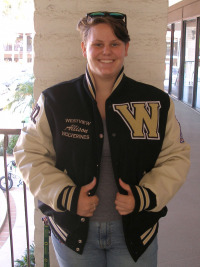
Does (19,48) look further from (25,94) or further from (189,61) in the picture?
(25,94)

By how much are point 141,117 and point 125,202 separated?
1.22 ft

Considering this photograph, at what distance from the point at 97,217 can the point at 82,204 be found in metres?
0.11

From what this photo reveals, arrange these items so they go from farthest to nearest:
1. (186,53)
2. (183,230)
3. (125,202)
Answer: (186,53) < (183,230) < (125,202)

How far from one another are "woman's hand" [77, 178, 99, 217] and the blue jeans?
0.28 ft

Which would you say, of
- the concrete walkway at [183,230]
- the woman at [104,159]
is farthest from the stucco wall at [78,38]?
the concrete walkway at [183,230]

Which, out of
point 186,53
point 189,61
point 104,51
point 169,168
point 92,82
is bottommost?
point 169,168

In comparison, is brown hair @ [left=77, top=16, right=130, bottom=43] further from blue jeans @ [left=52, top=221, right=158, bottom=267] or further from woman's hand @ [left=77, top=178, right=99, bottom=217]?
blue jeans @ [left=52, top=221, right=158, bottom=267]

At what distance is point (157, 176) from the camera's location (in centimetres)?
135

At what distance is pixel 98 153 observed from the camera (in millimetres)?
1335

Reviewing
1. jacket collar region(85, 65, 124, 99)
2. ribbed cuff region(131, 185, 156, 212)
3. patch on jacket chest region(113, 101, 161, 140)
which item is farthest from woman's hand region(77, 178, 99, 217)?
jacket collar region(85, 65, 124, 99)

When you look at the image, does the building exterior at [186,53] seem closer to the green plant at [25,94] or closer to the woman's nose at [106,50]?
the green plant at [25,94]

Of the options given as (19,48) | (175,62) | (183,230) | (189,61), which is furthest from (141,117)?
(19,48)

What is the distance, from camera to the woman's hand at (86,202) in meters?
1.28

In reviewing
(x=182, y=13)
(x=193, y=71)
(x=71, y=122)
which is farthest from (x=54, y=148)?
(x=182, y=13)
